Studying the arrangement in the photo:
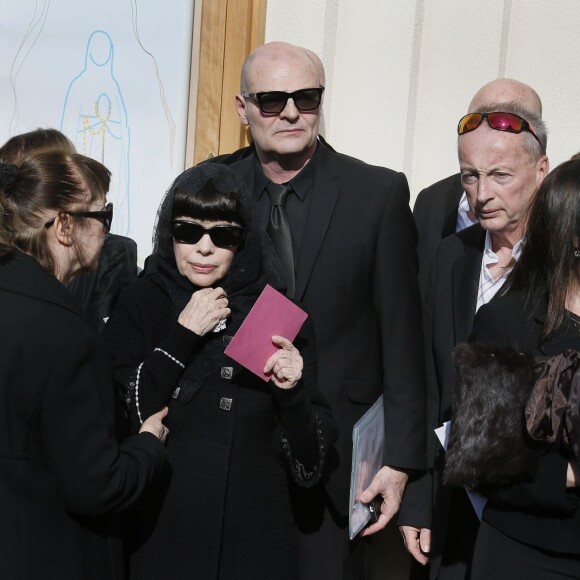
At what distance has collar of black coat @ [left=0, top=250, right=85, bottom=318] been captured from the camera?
2301 millimetres

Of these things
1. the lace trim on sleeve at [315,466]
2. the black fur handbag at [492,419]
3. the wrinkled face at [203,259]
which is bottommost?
the lace trim on sleeve at [315,466]

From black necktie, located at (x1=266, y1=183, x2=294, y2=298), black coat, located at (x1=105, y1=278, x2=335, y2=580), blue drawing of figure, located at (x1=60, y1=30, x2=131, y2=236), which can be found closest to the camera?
black coat, located at (x1=105, y1=278, x2=335, y2=580)

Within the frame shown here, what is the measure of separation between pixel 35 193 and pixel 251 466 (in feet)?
3.34

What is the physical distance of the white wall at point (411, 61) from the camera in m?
4.56

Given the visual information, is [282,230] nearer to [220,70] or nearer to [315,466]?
[315,466]

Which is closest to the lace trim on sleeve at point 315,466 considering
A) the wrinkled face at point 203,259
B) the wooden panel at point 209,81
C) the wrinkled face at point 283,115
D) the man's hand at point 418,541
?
the wrinkled face at point 203,259

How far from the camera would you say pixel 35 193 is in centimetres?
249

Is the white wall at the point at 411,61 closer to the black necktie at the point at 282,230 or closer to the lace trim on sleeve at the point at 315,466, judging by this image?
the black necktie at the point at 282,230

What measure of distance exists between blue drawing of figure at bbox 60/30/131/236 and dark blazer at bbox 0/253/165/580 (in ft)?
9.16

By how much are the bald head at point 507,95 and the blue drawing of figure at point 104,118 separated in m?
2.08

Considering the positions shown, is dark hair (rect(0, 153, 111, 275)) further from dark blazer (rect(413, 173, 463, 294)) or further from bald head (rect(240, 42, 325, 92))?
dark blazer (rect(413, 173, 463, 294))

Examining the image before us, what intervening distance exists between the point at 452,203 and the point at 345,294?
966 millimetres

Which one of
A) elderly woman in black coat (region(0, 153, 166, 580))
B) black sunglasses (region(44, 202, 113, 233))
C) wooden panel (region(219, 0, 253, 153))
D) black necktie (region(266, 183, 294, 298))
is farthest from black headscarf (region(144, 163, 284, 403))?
wooden panel (region(219, 0, 253, 153))

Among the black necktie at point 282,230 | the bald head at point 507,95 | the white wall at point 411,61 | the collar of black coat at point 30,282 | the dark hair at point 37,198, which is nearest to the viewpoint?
the collar of black coat at point 30,282
